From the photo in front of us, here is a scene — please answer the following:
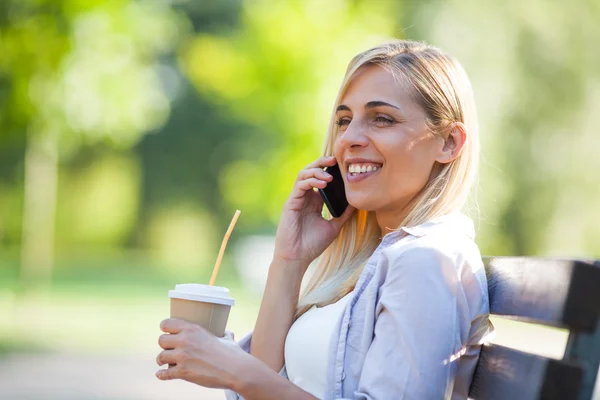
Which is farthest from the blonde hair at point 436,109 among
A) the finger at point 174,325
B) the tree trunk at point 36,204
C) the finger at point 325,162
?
the tree trunk at point 36,204

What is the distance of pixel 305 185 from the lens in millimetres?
2785

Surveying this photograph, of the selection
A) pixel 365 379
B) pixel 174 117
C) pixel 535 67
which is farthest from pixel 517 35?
pixel 174 117

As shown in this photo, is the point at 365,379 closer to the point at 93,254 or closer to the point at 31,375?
the point at 31,375

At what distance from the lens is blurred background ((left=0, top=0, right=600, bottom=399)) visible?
373 inches

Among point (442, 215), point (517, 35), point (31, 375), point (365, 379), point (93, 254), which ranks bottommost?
point (93, 254)

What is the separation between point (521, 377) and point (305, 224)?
3.83 ft

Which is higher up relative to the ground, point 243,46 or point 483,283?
point 243,46

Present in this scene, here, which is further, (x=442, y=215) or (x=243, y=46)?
(x=243, y=46)

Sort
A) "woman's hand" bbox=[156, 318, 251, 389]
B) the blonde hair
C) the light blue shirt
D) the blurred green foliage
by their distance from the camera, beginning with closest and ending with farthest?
the light blue shirt → "woman's hand" bbox=[156, 318, 251, 389] → the blonde hair → the blurred green foliage

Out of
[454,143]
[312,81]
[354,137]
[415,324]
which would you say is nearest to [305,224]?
[354,137]

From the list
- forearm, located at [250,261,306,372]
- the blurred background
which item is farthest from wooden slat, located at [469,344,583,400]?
the blurred background

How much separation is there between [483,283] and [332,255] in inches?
35.0

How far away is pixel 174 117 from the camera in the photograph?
31250 millimetres

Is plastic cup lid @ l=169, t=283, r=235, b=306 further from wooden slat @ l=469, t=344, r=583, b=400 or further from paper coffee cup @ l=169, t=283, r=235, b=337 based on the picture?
wooden slat @ l=469, t=344, r=583, b=400
